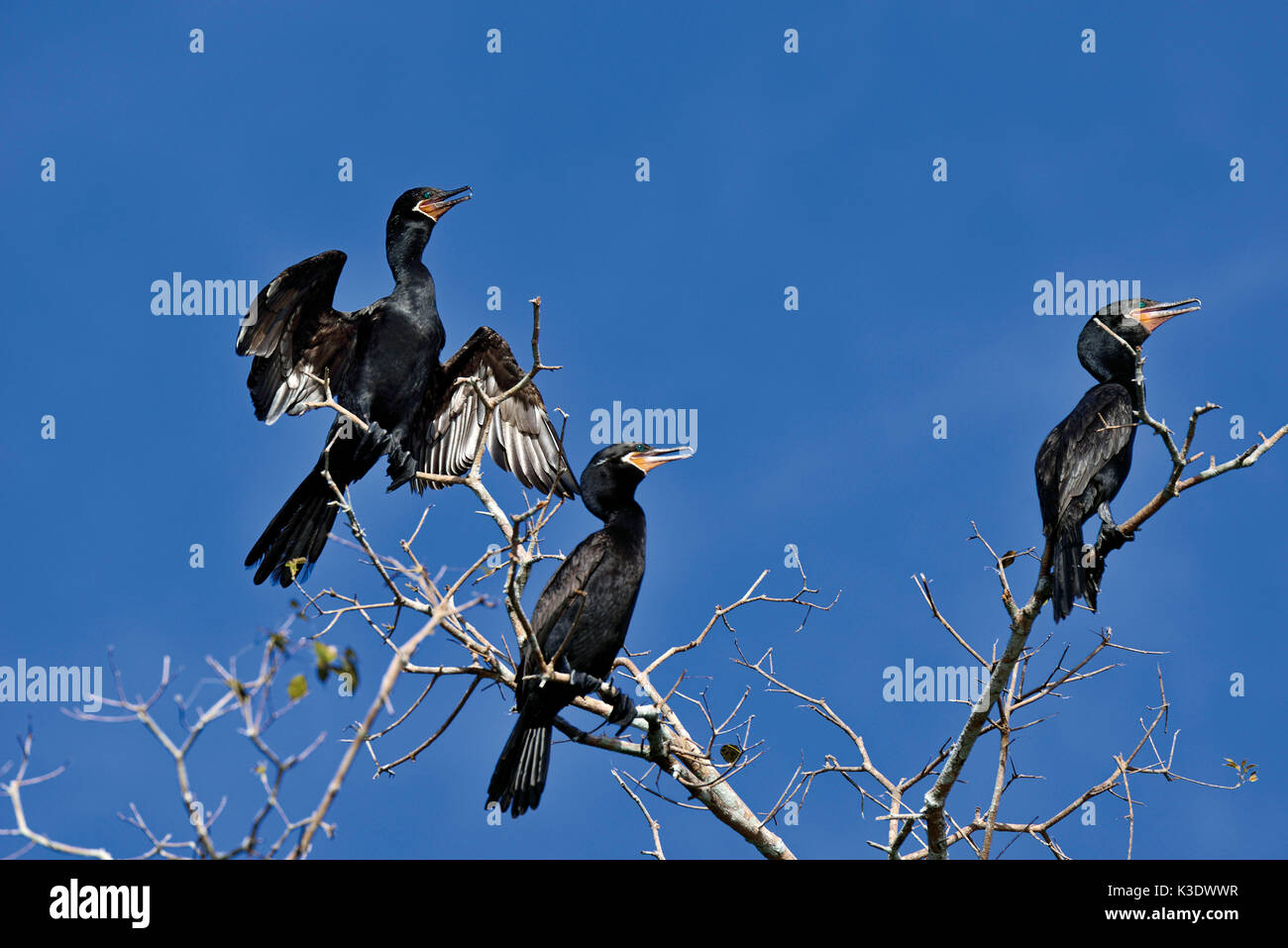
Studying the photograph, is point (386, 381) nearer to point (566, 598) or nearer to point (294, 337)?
point (294, 337)

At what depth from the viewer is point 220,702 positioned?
3.32 meters

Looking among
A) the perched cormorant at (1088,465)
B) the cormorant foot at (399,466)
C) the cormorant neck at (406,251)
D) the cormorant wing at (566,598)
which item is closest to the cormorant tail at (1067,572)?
the perched cormorant at (1088,465)

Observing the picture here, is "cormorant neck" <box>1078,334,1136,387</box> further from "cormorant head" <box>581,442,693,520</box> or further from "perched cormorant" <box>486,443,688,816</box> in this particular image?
"cormorant head" <box>581,442,693,520</box>

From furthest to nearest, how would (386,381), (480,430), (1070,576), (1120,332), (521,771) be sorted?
(480,430)
(386,381)
(1120,332)
(1070,576)
(521,771)

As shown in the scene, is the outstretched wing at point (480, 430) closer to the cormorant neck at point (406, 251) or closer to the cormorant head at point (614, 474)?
the cormorant neck at point (406, 251)

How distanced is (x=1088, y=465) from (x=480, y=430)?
3.97 m

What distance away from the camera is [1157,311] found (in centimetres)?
816

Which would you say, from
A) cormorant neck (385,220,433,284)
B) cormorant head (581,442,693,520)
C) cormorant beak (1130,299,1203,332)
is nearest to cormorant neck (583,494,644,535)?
cormorant head (581,442,693,520)

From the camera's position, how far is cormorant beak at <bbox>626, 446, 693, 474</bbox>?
6.63m

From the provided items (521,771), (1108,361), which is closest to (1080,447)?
(1108,361)

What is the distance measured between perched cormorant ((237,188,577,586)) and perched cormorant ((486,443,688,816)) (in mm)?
1284
